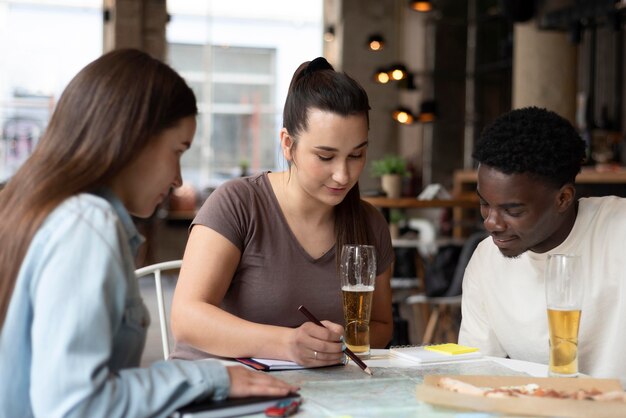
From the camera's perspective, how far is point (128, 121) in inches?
50.8

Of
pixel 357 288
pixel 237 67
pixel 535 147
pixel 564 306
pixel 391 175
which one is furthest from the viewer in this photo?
pixel 237 67

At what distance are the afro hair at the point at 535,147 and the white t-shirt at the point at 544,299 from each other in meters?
0.15

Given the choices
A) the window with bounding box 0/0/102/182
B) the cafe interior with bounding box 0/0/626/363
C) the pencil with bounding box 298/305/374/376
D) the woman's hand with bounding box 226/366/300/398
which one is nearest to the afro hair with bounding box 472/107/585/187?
the pencil with bounding box 298/305/374/376

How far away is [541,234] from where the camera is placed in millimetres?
1970

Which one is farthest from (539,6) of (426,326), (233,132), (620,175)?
(233,132)

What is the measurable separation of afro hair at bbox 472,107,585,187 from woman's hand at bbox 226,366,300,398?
2.71ft

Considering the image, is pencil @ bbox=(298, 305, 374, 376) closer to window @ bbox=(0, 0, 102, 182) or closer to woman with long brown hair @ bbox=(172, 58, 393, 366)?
woman with long brown hair @ bbox=(172, 58, 393, 366)

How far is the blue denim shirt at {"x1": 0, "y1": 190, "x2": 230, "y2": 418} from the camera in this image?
1.17 m

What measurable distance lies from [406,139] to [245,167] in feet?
9.94

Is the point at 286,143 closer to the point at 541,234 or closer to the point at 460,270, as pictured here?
the point at 541,234

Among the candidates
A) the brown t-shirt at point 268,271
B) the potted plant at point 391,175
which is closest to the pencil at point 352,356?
the brown t-shirt at point 268,271

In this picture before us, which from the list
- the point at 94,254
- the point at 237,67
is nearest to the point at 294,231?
the point at 94,254

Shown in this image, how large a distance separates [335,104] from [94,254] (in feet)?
3.21

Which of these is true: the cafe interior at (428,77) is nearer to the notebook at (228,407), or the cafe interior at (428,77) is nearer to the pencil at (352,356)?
the pencil at (352,356)
